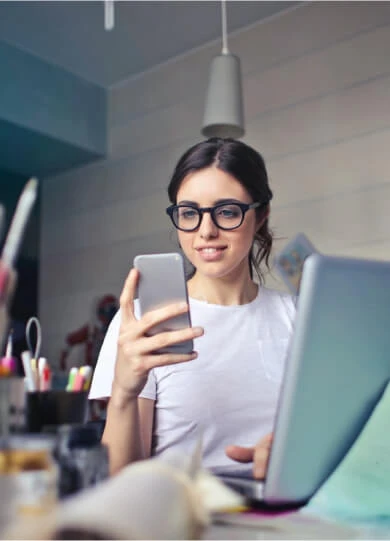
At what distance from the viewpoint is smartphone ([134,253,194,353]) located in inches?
33.9

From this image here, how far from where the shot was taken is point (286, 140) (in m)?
3.23

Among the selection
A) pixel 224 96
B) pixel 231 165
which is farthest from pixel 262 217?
pixel 224 96

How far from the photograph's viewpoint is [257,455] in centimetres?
83

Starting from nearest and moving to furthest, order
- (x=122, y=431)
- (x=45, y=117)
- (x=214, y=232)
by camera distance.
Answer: (x=122, y=431) → (x=214, y=232) → (x=45, y=117)

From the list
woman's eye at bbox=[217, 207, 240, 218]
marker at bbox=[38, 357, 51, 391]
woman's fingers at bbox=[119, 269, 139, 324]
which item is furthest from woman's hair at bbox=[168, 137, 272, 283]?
marker at bbox=[38, 357, 51, 391]

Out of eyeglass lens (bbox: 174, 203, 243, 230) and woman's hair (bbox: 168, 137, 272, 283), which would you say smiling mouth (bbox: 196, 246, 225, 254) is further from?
woman's hair (bbox: 168, 137, 272, 283)

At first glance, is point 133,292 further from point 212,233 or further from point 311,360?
point 212,233

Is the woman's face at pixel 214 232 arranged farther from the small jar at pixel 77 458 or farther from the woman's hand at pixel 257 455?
the small jar at pixel 77 458

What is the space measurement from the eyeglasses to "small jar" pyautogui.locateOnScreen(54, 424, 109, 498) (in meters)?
0.77

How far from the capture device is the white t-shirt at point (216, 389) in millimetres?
1240

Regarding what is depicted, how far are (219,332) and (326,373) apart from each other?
649mm

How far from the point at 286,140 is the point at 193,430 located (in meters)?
2.26

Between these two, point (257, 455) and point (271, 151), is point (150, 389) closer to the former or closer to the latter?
point (257, 455)

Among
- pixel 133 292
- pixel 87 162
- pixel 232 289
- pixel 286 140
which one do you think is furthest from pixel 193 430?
pixel 87 162
